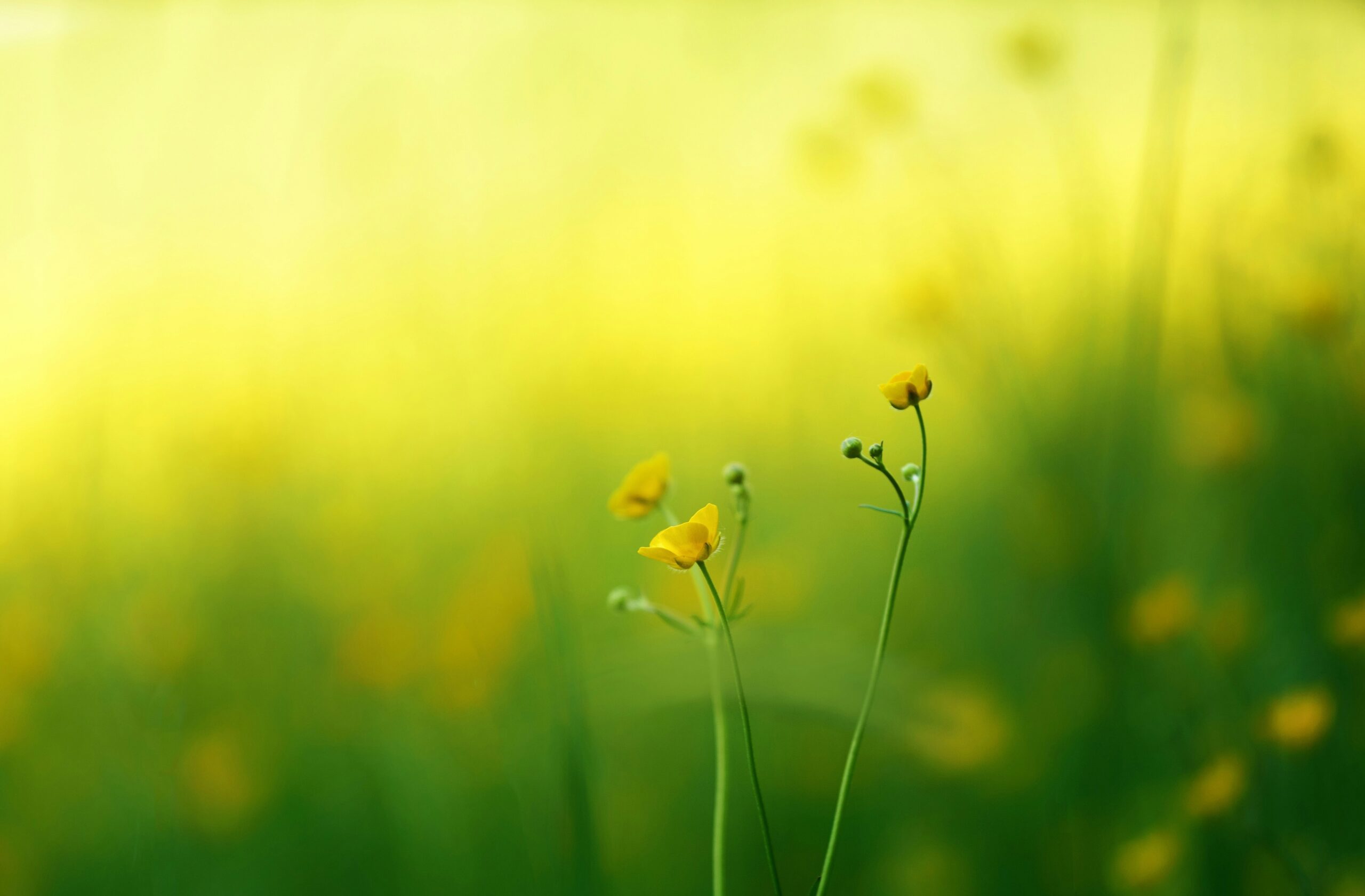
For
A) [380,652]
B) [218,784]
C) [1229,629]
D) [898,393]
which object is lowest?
[218,784]

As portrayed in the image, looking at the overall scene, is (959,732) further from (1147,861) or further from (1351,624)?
(1351,624)

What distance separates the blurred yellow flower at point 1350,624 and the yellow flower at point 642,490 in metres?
0.70

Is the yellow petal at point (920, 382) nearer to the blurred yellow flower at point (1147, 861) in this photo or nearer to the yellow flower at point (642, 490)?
the yellow flower at point (642, 490)

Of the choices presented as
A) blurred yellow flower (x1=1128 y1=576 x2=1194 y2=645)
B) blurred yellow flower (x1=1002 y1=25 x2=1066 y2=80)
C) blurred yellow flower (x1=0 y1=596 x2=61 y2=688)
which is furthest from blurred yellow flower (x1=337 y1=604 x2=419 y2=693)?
blurred yellow flower (x1=1002 y1=25 x2=1066 y2=80)

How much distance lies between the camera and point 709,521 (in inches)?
18.3

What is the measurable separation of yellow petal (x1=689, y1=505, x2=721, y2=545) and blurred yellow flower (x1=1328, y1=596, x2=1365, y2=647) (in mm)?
714

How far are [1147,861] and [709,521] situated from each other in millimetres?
636

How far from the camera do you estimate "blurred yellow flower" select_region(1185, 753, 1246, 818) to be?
0.77 m

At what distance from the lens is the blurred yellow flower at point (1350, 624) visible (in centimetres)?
83

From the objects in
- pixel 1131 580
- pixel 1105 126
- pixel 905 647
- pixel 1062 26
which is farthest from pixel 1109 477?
pixel 1062 26

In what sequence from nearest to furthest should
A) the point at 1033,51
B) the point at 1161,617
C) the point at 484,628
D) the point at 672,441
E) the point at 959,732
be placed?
the point at 1161,617 < the point at 959,732 < the point at 484,628 < the point at 1033,51 < the point at 672,441

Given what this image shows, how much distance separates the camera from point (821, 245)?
1.70 meters

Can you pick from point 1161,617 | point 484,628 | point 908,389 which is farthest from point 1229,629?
point 484,628

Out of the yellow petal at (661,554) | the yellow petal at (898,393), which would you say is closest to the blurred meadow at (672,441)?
the yellow petal at (661,554)
